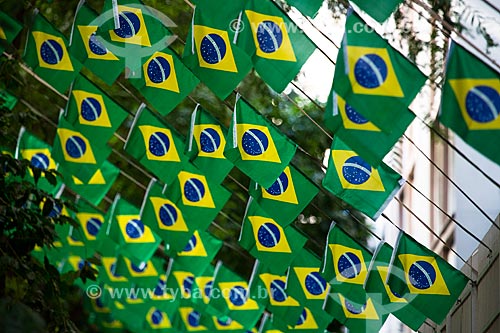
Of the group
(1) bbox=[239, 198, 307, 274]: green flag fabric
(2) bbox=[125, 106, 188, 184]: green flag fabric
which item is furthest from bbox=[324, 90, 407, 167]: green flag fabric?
(2) bbox=[125, 106, 188, 184]: green flag fabric

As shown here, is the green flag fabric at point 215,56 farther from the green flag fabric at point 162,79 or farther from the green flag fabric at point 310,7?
the green flag fabric at point 310,7

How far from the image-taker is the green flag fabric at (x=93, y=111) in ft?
40.9

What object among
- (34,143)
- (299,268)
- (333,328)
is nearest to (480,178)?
(299,268)

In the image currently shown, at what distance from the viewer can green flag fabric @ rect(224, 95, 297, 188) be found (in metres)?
10.6

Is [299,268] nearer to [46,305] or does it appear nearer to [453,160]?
[453,160]

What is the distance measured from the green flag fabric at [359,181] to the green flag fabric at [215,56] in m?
1.16

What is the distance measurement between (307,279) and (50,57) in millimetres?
4024

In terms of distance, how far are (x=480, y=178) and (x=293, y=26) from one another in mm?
3435

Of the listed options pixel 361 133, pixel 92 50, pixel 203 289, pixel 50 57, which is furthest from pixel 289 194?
pixel 203 289

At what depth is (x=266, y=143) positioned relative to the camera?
10664 mm

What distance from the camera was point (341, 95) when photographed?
27.5ft

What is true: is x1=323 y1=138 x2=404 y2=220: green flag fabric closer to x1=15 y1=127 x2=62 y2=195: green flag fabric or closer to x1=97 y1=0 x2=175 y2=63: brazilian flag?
x1=97 y1=0 x2=175 y2=63: brazilian flag

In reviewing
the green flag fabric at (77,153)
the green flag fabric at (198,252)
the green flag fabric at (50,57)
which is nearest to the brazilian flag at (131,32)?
the green flag fabric at (50,57)

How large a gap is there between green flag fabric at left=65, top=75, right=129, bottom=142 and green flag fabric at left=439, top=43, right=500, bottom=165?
543 cm
